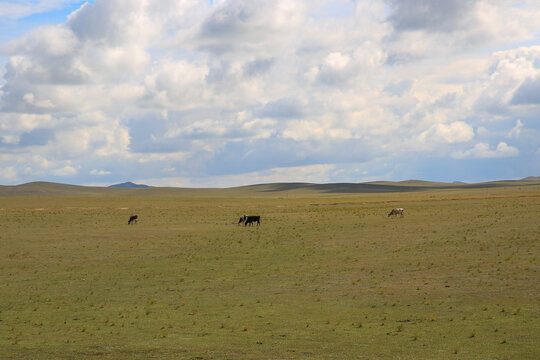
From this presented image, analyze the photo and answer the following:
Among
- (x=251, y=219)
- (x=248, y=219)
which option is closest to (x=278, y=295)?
(x=248, y=219)

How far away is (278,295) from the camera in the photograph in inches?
956

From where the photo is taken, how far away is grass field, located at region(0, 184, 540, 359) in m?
15.8

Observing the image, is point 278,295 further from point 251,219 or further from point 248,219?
point 251,219

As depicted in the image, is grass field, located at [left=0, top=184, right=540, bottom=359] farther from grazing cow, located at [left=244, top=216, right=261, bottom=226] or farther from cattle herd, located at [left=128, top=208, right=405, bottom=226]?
cattle herd, located at [left=128, top=208, right=405, bottom=226]

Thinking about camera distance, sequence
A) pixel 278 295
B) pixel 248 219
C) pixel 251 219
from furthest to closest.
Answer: pixel 251 219
pixel 248 219
pixel 278 295

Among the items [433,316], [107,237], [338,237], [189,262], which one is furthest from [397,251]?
[107,237]

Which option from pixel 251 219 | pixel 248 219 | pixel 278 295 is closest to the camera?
pixel 278 295

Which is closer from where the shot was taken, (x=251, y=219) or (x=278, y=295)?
(x=278, y=295)

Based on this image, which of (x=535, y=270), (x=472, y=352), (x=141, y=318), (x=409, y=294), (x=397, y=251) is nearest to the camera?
(x=472, y=352)

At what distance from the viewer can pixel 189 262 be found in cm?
3538

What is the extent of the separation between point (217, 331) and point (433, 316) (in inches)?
282


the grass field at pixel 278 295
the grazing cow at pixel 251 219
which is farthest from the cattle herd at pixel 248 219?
the grass field at pixel 278 295

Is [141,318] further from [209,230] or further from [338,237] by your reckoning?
[209,230]

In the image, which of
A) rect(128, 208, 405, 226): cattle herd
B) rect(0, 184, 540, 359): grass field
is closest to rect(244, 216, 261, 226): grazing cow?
rect(128, 208, 405, 226): cattle herd
